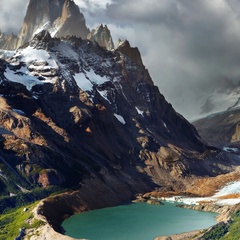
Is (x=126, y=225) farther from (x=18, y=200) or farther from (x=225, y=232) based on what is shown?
(x=18, y=200)

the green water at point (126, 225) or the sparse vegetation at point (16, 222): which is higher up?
the sparse vegetation at point (16, 222)

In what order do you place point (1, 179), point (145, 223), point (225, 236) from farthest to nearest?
point (1, 179), point (145, 223), point (225, 236)

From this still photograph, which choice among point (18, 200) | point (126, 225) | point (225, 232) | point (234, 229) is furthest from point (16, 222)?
point (234, 229)

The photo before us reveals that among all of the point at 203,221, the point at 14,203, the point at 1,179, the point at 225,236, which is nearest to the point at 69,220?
the point at 14,203

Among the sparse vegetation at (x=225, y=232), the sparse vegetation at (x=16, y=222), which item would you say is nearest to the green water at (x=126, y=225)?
the sparse vegetation at (x=16, y=222)

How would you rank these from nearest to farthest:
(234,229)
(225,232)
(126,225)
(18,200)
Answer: (234,229), (225,232), (126,225), (18,200)

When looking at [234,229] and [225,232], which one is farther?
[225,232]

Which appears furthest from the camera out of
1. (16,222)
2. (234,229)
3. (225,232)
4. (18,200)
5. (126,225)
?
(18,200)

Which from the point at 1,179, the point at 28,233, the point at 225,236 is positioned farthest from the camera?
the point at 1,179

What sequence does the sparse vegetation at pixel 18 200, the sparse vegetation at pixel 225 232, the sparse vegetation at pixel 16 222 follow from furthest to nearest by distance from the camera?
the sparse vegetation at pixel 18 200
the sparse vegetation at pixel 16 222
the sparse vegetation at pixel 225 232

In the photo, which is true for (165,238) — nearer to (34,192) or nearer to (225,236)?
(225,236)

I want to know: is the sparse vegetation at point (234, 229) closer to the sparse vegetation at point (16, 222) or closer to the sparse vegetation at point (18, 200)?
the sparse vegetation at point (16, 222)
